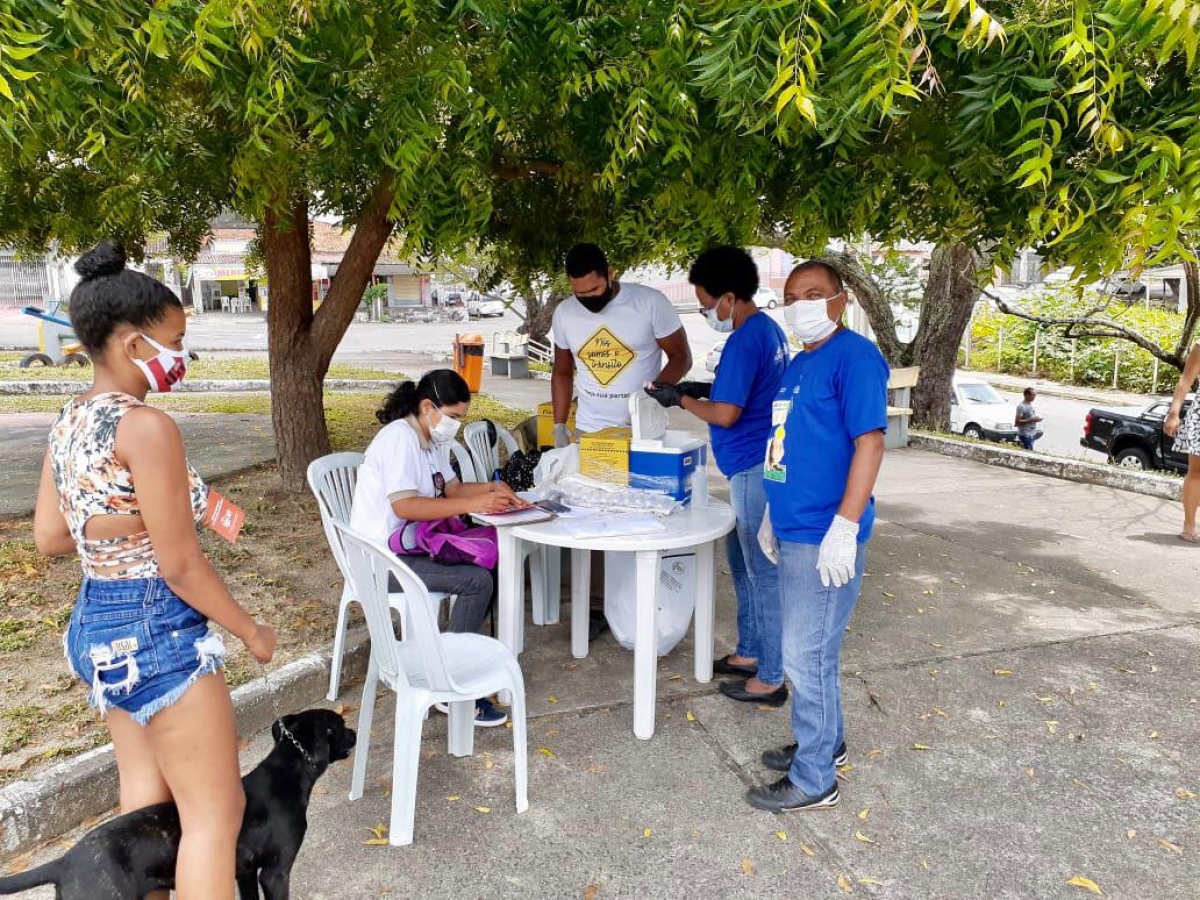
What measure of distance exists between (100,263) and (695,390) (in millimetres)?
2515

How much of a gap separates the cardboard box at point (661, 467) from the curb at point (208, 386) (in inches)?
477

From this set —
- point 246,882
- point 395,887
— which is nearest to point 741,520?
point 395,887

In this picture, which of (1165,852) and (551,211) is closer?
(1165,852)

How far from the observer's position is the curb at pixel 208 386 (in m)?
14.8

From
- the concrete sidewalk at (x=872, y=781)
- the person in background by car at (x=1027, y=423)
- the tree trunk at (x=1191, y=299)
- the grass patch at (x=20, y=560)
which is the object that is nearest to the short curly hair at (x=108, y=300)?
the concrete sidewalk at (x=872, y=781)

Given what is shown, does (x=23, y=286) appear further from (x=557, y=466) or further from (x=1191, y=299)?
(x=1191, y=299)

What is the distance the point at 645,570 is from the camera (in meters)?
3.46

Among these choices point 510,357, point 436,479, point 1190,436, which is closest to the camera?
point 436,479

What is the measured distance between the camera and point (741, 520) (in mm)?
3820

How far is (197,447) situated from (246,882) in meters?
7.69

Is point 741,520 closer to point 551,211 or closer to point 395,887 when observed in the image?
point 395,887

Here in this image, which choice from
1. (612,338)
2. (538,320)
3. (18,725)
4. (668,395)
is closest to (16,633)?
(18,725)

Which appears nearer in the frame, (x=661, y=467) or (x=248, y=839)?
(x=248, y=839)

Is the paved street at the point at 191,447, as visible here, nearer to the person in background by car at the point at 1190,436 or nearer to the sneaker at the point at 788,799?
the sneaker at the point at 788,799
